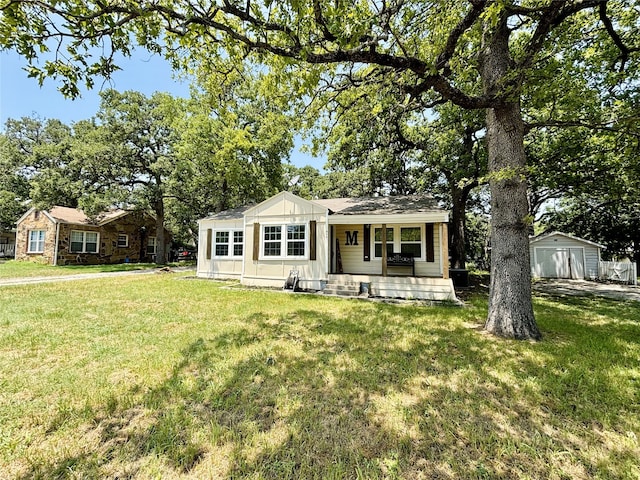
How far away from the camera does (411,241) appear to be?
11.0 m

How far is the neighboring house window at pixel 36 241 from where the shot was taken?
19547mm

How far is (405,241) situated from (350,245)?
229 centimetres

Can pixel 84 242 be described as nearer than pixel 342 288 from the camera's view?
No

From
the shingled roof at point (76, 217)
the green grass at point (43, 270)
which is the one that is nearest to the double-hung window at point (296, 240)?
the green grass at point (43, 270)

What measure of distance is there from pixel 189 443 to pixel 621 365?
5782 millimetres

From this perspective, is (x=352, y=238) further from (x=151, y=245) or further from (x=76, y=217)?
(x=76, y=217)

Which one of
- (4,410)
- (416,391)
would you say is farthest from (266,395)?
(4,410)

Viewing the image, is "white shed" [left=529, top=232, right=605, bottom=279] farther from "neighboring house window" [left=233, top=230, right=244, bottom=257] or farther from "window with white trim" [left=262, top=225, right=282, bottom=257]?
"neighboring house window" [left=233, top=230, right=244, bottom=257]

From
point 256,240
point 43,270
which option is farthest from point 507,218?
point 43,270

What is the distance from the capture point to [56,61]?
382cm

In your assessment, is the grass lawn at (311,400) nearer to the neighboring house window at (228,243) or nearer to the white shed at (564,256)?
the neighboring house window at (228,243)

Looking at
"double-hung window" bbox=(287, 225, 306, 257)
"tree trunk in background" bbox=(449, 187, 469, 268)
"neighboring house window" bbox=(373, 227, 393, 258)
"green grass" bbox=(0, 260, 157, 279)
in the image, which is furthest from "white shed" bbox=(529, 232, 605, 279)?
"green grass" bbox=(0, 260, 157, 279)

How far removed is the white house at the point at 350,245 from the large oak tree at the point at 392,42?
12.3ft

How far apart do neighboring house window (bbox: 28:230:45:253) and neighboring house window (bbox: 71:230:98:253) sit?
2112 millimetres
